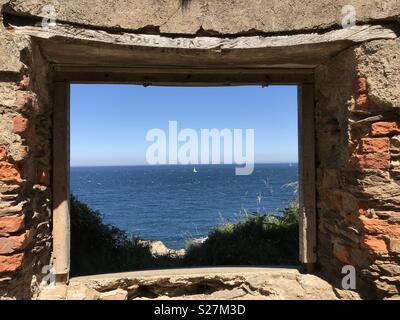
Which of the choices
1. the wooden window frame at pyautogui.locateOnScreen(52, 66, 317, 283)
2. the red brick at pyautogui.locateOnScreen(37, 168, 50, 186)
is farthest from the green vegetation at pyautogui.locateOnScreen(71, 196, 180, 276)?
the red brick at pyautogui.locateOnScreen(37, 168, 50, 186)

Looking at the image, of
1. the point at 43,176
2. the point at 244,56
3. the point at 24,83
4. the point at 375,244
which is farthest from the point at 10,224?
the point at 375,244

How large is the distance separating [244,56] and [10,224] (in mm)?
2329

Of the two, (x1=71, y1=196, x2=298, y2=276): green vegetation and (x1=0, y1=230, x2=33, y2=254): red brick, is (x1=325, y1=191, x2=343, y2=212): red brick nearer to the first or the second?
(x1=71, y1=196, x2=298, y2=276): green vegetation

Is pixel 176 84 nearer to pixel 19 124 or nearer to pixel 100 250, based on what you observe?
pixel 19 124

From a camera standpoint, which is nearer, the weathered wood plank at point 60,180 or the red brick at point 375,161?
the red brick at point 375,161

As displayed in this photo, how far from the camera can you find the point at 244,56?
3424 mm

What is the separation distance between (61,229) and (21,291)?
3.04ft

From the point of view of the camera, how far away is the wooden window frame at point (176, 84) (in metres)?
3.85

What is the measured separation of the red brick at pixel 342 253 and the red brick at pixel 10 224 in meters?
2.77

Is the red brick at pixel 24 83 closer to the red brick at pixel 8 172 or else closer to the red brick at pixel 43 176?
the red brick at pixel 8 172

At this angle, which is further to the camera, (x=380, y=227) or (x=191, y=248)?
(x=191, y=248)

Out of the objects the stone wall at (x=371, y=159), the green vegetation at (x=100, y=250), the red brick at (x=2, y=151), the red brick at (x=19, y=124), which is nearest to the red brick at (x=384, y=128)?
the stone wall at (x=371, y=159)

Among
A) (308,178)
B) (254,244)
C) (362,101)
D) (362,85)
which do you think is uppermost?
(362,85)

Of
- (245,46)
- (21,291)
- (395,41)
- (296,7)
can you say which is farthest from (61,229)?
(395,41)
